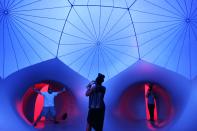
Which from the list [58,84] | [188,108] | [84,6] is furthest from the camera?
[58,84]

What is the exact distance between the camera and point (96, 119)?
1050cm

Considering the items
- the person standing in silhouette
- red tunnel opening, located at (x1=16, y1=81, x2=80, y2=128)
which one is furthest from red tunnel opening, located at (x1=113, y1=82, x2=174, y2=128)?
the person standing in silhouette

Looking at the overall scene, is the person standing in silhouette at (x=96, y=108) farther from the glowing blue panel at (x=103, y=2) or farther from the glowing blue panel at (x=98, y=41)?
the glowing blue panel at (x=103, y=2)

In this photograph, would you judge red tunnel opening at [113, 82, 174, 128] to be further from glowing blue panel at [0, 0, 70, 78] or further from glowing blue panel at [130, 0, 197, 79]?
glowing blue panel at [0, 0, 70, 78]

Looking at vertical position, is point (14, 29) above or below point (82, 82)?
above

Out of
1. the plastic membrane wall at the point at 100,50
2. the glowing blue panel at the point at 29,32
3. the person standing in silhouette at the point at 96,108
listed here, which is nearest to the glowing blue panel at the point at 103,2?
the plastic membrane wall at the point at 100,50

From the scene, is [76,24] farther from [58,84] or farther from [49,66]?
[58,84]

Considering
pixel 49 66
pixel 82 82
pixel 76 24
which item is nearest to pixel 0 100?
pixel 49 66

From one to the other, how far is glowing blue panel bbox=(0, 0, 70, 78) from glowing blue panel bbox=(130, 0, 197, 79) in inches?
212

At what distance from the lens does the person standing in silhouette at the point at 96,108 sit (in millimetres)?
10477

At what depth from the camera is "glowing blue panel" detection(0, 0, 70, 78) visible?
19422 mm

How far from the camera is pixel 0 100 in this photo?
19031 mm

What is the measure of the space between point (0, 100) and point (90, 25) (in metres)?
7.85

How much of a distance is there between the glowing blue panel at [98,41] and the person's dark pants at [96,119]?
10917mm
